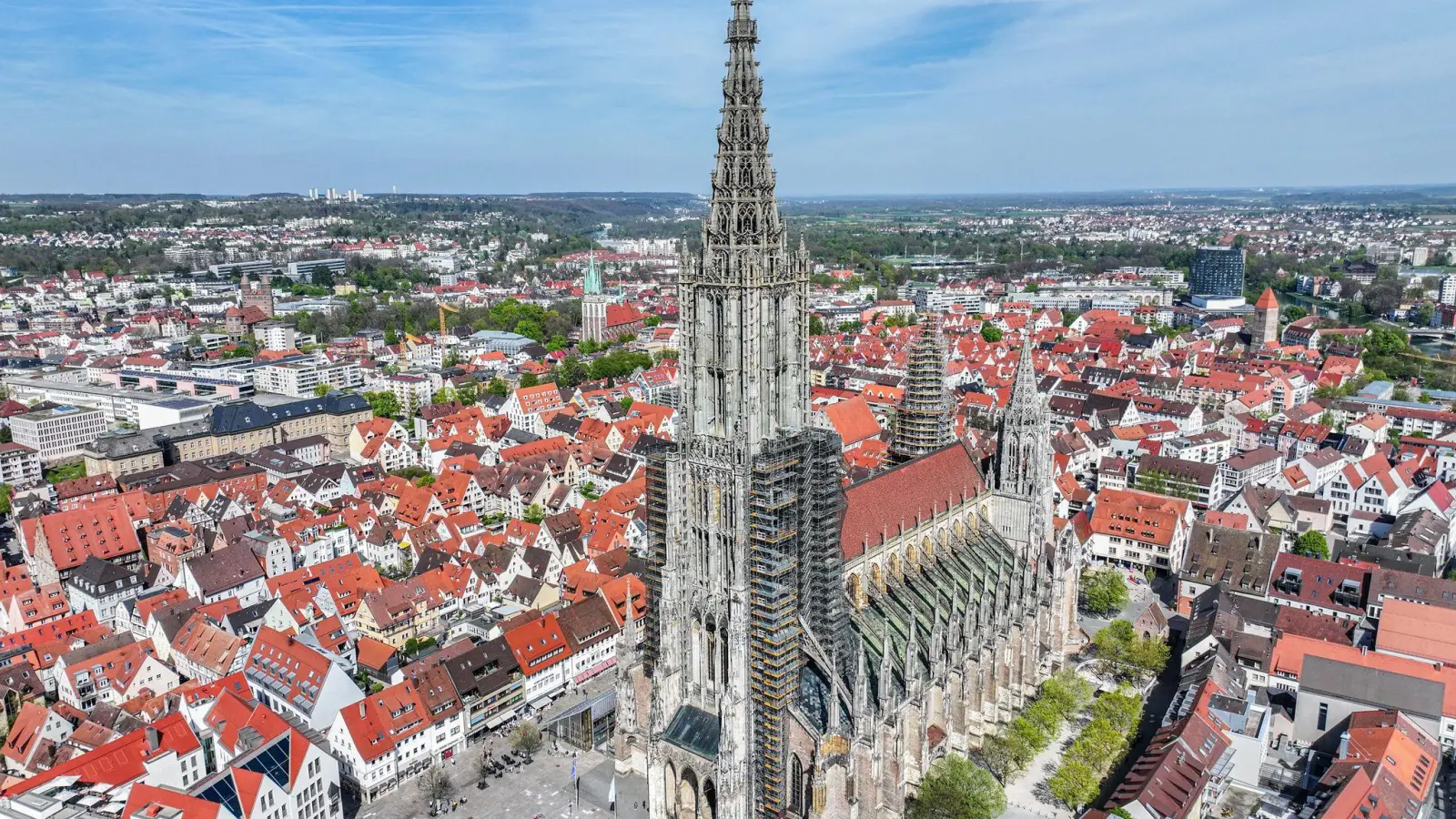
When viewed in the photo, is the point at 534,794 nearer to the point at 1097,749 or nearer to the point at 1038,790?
the point at 1038,790

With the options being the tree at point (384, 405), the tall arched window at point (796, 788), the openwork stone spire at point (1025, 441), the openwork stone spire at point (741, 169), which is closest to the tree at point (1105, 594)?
the openwork stone spire at point (1025, 441)

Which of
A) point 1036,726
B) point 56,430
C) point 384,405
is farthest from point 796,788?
point 56,430

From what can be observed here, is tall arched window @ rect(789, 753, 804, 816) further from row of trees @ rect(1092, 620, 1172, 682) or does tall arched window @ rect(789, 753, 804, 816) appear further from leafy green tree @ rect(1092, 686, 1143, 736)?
row of trees @ rect(1092, 620, 1172, 682)

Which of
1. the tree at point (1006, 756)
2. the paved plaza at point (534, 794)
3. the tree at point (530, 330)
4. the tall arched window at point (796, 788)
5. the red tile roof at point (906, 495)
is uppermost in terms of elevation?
the red tile roof at point (906, 495)

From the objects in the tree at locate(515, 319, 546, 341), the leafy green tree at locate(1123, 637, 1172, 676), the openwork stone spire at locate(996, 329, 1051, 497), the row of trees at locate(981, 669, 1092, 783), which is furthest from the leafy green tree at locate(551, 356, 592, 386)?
the row of trees at locate(981, 669, 1092, 783)

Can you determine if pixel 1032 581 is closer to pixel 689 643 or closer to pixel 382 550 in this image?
pixel 689 643

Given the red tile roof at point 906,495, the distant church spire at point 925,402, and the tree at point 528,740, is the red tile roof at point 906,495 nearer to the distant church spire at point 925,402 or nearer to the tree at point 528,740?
the distant church spire at point 925,402
